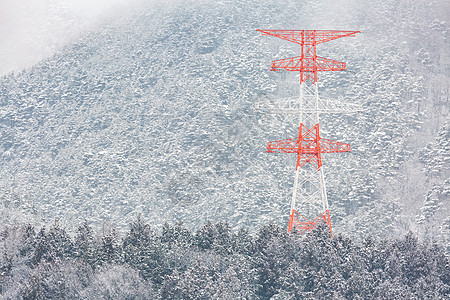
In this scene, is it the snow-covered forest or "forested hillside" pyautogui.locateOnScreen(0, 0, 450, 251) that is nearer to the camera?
the snow-covered forest

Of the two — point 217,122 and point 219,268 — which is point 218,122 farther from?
point 219,268

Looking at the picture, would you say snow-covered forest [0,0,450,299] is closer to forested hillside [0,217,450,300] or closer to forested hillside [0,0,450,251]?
forested hillside [0,0,450,251]

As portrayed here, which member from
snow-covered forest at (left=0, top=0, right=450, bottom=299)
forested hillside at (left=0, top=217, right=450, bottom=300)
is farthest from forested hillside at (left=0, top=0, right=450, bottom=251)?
forested hillside at (left=0, top=217, right=450, bottom=300)

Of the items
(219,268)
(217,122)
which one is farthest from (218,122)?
(219,268)

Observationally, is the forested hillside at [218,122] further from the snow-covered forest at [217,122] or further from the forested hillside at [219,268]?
the forested hillside at [219,268]

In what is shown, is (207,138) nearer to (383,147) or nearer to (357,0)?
(383,147)

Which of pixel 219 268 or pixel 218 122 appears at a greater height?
pixel 218 122
